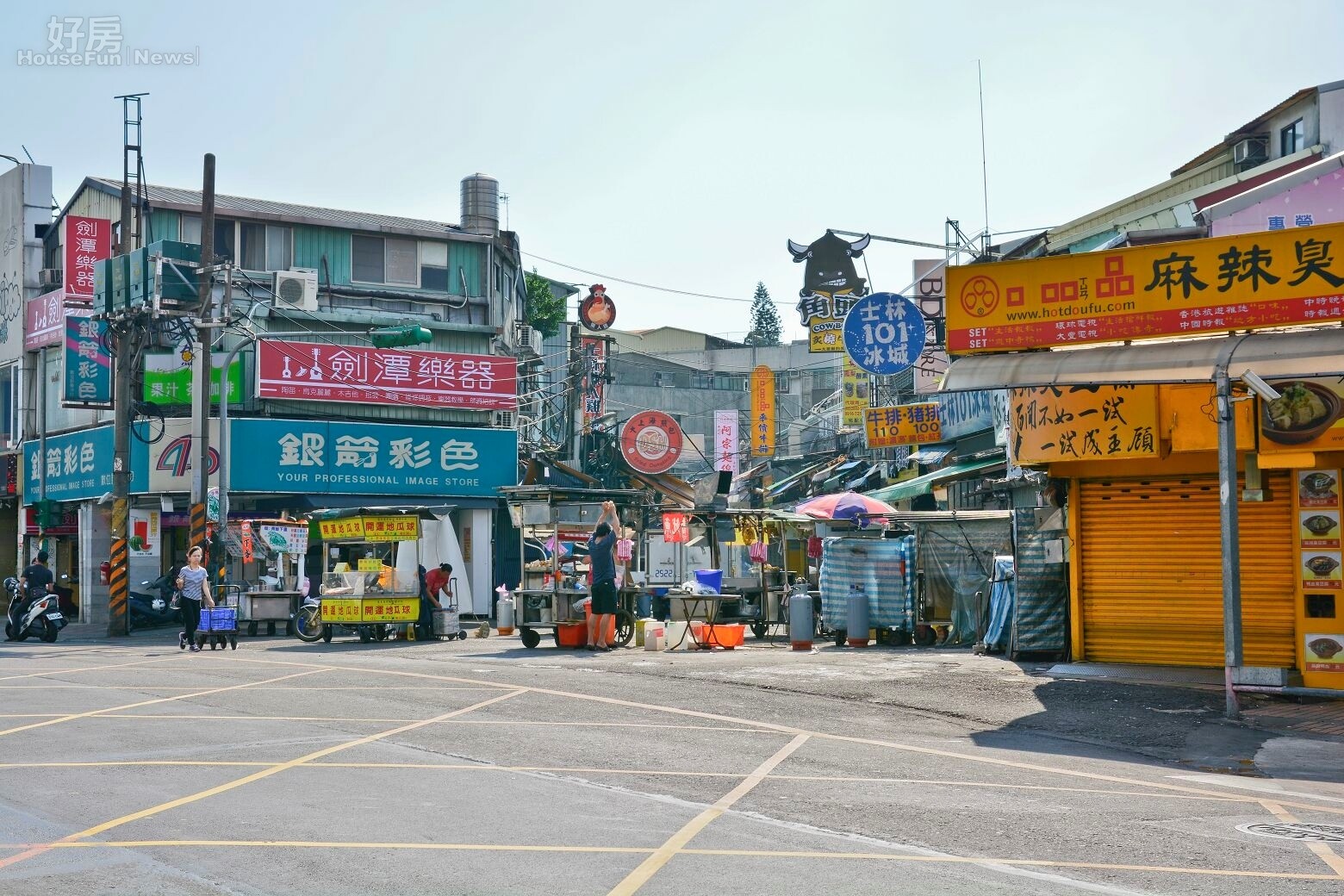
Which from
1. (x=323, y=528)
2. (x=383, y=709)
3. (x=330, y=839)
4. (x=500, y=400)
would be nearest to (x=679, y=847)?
(x=330, y=839)

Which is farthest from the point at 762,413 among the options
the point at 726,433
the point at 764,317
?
the point at 764,317

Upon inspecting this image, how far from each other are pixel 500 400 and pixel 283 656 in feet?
56.0

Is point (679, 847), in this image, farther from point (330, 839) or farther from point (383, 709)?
point (383, 709)

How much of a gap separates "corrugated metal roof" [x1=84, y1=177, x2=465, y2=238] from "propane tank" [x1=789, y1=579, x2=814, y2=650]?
2005 centimetres

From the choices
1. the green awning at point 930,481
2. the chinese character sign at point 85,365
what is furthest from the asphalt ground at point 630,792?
the chinese character sign at point 85,365

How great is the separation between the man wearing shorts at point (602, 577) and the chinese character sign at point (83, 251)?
20953 millimetres

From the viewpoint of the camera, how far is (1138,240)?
2019 centimetres

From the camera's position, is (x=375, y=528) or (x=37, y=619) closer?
(x=375, y=528)

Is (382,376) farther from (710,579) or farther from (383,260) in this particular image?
(710,579)

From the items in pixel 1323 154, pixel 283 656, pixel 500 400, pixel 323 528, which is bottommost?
pixel 283 656

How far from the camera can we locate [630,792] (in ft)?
29.4

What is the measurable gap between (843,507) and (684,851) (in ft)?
53.8

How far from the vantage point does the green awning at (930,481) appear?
29.3 m

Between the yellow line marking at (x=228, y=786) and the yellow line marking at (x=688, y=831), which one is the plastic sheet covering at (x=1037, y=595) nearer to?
the yellow line marking at (x=228, y=786)
